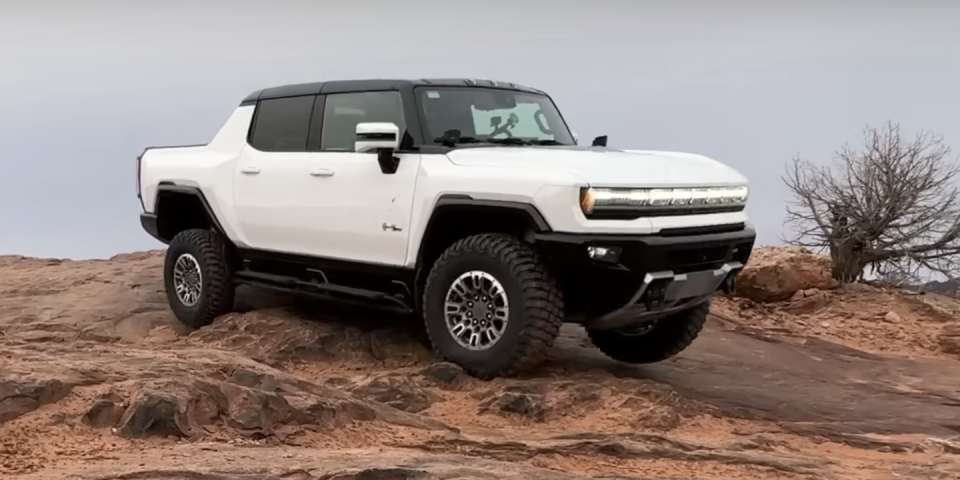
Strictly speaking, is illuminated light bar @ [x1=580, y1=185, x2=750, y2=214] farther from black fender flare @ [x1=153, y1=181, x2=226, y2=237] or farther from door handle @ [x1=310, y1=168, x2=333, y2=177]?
black fender flare @ [x1=153, y1=181, x2=226, y2=237]

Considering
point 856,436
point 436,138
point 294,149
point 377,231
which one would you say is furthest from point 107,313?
point 856,436

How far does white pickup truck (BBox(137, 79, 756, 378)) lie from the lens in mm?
5191

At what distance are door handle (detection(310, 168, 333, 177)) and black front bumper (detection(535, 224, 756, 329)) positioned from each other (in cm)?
184

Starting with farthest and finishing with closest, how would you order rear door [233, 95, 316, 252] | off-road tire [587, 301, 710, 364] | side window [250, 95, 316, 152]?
side window [250, 95, 316, 152] → rear door [233, 95, 316, 252] → off-road tire [587, 301, 710, 364]

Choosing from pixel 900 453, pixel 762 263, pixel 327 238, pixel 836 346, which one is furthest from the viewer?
pixel 762 263

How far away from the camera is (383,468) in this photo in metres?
3.46

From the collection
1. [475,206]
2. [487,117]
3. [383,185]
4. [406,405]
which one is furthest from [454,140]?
[406,405]

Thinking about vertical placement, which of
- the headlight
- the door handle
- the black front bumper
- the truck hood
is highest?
the truck hood

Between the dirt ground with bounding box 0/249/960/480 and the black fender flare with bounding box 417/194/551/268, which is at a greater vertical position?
the black fender flare with bounding box 417/194/551/268

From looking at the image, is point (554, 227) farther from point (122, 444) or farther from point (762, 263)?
point (762, 263)

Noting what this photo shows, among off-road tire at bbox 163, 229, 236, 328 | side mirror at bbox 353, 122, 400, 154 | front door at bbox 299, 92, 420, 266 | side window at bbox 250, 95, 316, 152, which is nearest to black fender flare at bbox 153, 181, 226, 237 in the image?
off-road tire at bbox 163, 229, 236, 328

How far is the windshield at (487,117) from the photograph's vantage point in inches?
243

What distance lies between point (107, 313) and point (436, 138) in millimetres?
3649

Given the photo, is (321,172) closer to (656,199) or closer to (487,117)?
(487,117)
